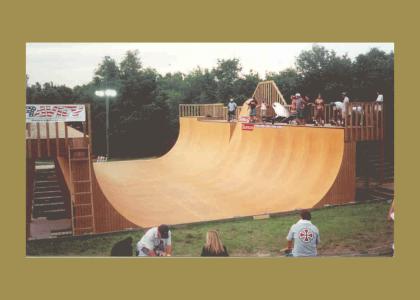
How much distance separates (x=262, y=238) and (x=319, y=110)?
17.2 feet

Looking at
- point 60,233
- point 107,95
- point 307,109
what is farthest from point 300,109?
point 60,233

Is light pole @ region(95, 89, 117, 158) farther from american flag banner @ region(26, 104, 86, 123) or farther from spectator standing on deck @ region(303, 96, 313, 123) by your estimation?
spectator standing on deck @ region(303, 96, 313, 123)

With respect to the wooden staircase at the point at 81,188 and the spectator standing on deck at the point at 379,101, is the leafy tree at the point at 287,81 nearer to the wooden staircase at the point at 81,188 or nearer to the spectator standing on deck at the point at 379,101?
the spectator standing on deck at the point at 379,101

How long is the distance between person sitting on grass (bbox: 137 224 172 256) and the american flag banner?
2672 millimetres

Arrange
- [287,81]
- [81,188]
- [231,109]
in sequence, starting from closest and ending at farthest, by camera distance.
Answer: [81,188], [287,81], [231,109]

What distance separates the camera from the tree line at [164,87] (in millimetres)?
9141

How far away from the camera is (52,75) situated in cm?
873

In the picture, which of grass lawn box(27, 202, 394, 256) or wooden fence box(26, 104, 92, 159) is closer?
grass lawn box(27, 202, 394, 256)

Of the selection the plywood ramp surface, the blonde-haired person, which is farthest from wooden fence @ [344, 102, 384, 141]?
the blonde-haired person

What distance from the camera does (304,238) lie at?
27.0 feet

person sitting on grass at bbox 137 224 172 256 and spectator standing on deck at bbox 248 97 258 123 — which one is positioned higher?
spectator standing on deck at bbox 248 97 258 123

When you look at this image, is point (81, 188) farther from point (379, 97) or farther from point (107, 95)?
point (379, 97)

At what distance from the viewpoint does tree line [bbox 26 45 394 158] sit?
9141 millimetres

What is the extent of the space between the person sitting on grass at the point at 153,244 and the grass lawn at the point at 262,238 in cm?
22
